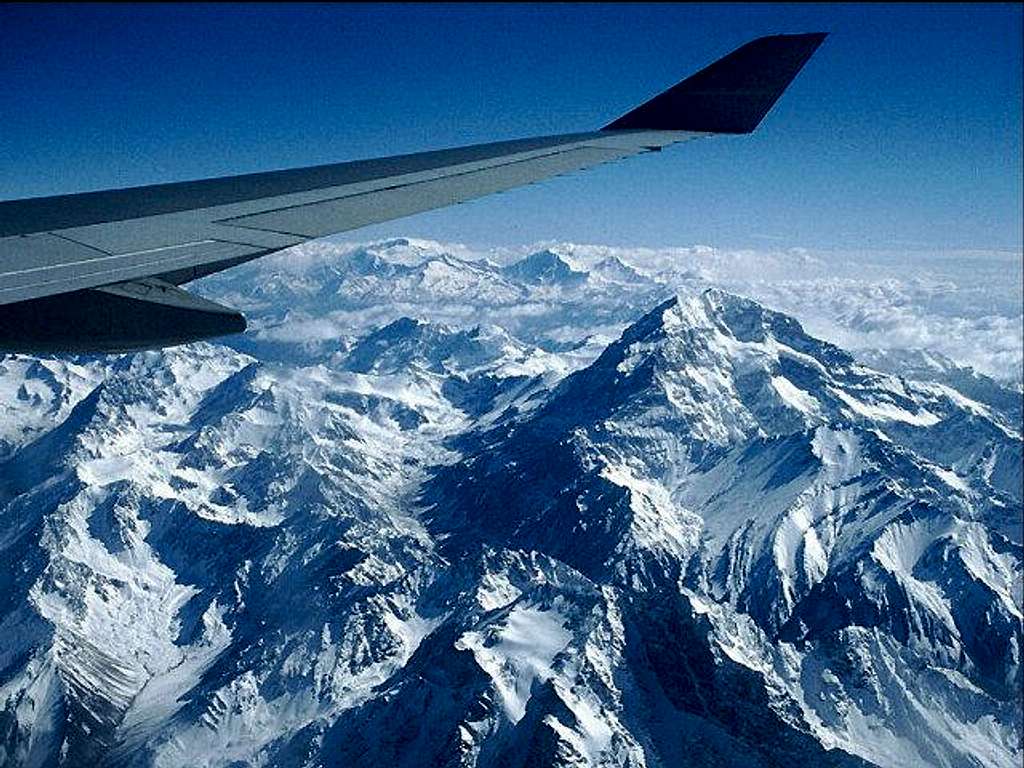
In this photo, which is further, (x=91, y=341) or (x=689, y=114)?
(x=689, y=114)

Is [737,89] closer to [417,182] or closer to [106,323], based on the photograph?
[417,182]

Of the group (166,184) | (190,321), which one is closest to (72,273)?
(190,321)

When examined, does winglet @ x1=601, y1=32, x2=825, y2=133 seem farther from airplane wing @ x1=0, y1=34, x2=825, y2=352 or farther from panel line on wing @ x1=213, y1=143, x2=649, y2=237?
panel line on wing @ x1=213, y1=143, x2=649, y2=237

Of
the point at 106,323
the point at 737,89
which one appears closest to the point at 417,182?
the point at 737,89

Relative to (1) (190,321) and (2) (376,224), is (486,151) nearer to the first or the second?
(2) (376,224)

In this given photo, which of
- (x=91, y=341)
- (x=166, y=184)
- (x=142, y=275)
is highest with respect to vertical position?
(x=166, y=184)

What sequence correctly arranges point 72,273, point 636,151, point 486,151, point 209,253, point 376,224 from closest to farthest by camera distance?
1. point 72,273
2. point 209,253
3. point 376,224
4. point 636,151
5. point 486,151
